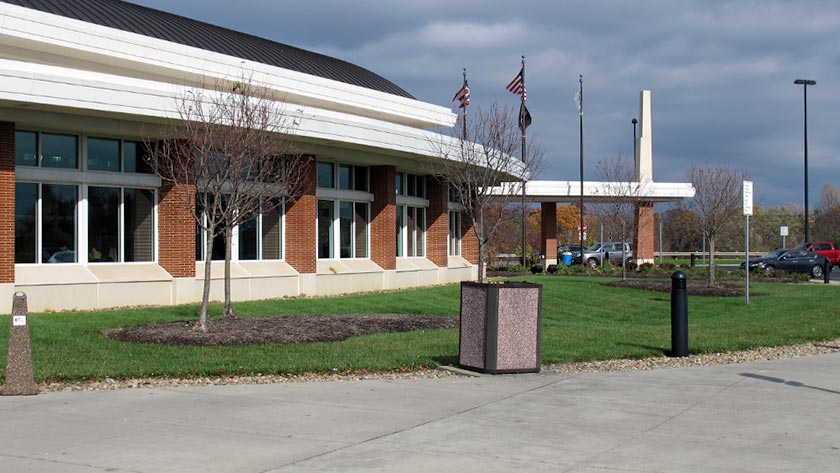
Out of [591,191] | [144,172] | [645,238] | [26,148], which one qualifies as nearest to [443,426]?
[26,148]

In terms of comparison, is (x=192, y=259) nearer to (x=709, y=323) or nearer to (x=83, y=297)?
(x=83, y=297)

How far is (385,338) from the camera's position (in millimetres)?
15750

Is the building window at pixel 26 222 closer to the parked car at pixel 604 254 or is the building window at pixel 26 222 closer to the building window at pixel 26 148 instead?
the building window at pixel 26 148

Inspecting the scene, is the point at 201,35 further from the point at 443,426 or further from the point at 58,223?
the point at 443,426

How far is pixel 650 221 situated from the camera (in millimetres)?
54438

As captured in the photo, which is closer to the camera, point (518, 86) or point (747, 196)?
point (747, 196)

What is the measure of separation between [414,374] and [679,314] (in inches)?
173

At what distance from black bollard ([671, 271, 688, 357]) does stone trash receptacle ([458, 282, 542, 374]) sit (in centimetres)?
296

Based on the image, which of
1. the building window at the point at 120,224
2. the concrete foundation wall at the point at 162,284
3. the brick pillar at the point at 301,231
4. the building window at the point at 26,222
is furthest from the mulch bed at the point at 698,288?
the building window at the point at 26,222

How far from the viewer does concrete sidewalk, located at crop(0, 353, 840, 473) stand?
279 inches

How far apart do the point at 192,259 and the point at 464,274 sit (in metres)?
15.2

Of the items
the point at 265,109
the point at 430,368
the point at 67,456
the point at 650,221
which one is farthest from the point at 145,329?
the point at 650,221

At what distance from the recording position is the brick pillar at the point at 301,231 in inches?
1015

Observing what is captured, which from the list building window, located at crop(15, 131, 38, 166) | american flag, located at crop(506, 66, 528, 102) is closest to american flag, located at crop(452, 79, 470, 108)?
american flag, located at crop(506, 66, 528, 102)
